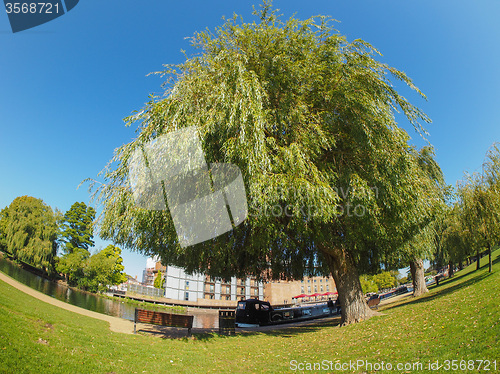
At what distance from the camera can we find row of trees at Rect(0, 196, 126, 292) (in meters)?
41.7

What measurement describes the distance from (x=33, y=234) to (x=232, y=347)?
46295mm

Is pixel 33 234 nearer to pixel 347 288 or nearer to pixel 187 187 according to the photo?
pixel 187 187

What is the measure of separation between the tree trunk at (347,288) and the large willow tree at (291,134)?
1.25 meters

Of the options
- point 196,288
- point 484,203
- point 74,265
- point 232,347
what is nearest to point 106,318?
point 232,347

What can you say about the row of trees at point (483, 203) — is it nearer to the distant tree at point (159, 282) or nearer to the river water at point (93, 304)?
the river water at point (93, 304)

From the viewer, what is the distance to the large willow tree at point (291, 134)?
855 cm

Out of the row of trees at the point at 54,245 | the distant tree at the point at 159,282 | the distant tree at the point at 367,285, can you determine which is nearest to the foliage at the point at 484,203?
the row of trees at the point at 54,245

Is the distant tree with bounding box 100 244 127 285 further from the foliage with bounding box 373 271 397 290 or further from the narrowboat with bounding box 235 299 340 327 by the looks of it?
the foliage with bounding box 373 271 397 290

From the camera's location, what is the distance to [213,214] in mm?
9414

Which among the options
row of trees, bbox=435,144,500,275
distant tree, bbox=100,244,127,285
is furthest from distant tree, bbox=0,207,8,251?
row of trees, bbox=435,144,500,275

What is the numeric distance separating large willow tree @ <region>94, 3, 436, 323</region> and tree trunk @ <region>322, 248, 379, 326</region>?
1.25m

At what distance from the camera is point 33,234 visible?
141ft

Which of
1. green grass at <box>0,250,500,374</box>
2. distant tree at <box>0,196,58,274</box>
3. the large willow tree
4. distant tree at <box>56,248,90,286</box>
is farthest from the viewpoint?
distant tree at <box>56,248,90,286</box>

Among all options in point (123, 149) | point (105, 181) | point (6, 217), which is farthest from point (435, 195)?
point (6, 217)
